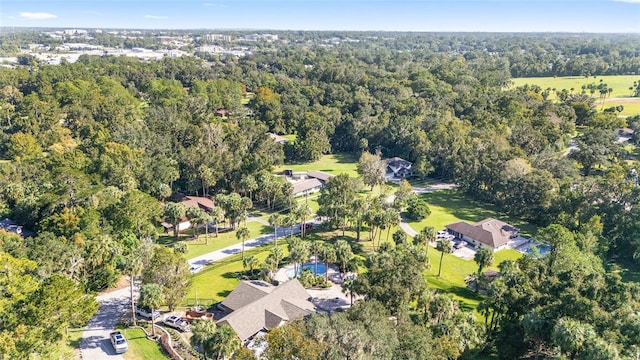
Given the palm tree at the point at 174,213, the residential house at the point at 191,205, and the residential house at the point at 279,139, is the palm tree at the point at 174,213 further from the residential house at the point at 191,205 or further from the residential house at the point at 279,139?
the residential house at the point at 279,139

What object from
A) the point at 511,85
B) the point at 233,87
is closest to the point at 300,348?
the point at 233,87

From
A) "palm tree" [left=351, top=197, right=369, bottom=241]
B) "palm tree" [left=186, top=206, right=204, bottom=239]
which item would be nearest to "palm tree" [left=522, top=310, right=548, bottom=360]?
"palm tree" [left=351, top=197, right=369, bottom=241]

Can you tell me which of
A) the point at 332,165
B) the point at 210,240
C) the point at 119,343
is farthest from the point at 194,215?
the point at 332,165

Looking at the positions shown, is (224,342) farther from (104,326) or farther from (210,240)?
(210,240)

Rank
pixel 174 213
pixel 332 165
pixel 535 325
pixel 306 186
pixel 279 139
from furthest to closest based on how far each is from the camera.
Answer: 1. pixel 279 139
2. pixel 332 165
3. pixel 306 186
4. pixel 174 213
5. pixel 535 325

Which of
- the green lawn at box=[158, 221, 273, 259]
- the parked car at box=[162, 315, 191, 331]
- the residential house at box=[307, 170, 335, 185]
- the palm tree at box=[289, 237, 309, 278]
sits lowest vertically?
the green lawn at box=[158, 221, 273, 259]

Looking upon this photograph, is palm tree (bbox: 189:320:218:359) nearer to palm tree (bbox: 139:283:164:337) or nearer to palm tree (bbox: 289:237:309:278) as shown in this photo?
palm tree (bbox: 139:283:164:337)
